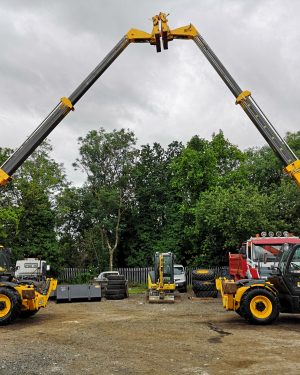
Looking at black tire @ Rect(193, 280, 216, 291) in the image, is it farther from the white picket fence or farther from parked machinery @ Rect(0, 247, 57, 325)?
parked machinery @ Rect(0, 247, 57, 325)

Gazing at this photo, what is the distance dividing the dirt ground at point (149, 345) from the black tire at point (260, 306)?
0.36m

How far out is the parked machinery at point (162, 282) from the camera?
63.2 feet

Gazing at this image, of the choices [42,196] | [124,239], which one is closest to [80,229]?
[124,239]

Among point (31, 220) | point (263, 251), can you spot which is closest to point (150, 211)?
point (31, 220)

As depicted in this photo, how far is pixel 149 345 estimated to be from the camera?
9094 millimetres

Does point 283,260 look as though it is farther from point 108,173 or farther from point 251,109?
point 108,173

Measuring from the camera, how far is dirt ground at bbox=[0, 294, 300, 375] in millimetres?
7285

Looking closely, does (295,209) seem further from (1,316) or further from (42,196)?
(1,316)

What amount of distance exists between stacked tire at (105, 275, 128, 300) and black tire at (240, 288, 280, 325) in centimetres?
1011

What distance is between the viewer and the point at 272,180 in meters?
41.7

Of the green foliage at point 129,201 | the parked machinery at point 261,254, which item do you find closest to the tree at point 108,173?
the green foliage at point 129,201

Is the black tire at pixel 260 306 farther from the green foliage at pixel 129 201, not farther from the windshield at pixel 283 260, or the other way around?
the green foliage at pixel 129 201

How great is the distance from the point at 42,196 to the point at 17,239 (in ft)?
12.0

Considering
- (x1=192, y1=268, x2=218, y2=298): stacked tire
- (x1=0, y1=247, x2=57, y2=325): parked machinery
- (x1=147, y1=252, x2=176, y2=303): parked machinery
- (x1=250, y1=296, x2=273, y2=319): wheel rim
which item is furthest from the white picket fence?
(x1=0, y1=247, x2=57, y2=325): parked machinery
